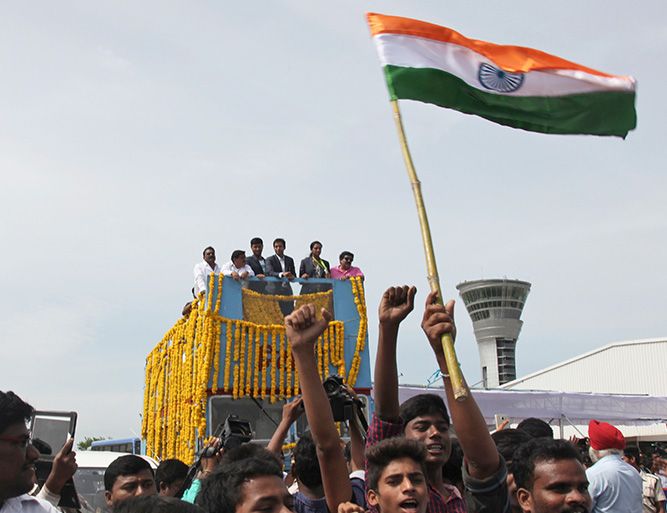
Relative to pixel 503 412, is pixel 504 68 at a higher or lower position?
higher

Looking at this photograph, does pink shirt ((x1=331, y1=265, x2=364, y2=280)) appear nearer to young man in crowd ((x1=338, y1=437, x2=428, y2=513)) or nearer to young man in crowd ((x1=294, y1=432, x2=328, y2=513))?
young man in crowd ((x1=294, y1=432, x2=328, y2=513))

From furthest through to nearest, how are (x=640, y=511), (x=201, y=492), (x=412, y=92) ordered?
1. (x=640, y=511)
2. (x=412, y=92)
3. (x=201, y=492)

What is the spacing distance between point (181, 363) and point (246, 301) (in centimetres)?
142

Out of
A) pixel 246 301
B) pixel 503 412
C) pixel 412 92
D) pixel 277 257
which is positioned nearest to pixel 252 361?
pixel 246 301

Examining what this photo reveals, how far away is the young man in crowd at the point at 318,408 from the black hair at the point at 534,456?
2.41 ft

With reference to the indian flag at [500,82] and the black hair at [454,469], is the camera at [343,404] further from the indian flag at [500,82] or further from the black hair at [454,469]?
the indian flag at [500,82]

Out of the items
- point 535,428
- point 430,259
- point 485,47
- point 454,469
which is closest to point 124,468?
point 454,469

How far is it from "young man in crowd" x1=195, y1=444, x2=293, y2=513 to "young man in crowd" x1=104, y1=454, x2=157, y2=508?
1.67 meters

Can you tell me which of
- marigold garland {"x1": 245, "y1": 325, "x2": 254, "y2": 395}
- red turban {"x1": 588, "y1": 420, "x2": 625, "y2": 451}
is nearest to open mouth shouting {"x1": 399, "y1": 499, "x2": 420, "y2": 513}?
red turban {"x1": 588, "y1": 420, "x2": 625, "y2": 451}

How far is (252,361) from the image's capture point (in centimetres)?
1151

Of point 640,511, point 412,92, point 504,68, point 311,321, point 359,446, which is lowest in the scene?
point 640,511

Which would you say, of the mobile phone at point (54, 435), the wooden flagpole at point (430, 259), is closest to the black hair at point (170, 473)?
the mobile phone at point (54, 435)

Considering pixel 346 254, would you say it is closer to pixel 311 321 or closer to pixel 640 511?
pixel 640 511

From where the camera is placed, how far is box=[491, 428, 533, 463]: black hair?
414cm
